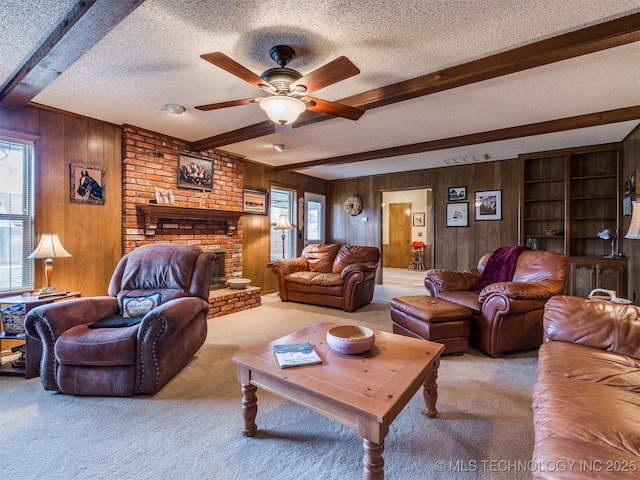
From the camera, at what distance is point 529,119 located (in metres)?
3.44

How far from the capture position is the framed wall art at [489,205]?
5.44 m

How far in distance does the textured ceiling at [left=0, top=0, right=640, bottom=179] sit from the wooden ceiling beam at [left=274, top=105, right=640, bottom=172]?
4.4 inches

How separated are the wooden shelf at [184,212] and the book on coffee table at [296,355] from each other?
8.94ft

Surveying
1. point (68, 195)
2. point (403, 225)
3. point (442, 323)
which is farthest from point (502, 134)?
point (403, 225)

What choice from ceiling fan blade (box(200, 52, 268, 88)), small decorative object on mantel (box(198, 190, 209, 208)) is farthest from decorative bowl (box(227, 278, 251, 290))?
ceiling fan blade (box(200, 52, 268, 88))

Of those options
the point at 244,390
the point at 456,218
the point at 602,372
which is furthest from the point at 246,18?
the point at 456,218

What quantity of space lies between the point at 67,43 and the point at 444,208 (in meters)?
5.64

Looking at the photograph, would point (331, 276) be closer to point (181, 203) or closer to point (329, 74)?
point (181, 203)

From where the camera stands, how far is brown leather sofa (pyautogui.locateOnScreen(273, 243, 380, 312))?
4.45 m

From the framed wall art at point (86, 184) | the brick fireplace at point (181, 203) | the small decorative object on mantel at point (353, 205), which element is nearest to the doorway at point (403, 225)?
the small decorative object on mantel at point (353, 205)

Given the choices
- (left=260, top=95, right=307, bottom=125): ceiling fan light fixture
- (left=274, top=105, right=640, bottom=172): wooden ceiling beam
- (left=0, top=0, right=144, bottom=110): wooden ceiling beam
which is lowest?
(left=260, top=95, right=307, bottom=125): ceiling fan light fixture

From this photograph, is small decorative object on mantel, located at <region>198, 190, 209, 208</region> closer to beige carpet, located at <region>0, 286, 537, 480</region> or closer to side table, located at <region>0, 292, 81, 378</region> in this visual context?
side table, located at <region>0, 292, 81, 378</region>

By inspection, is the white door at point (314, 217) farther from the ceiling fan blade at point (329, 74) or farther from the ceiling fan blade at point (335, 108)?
the ceiling fan blade at point (329, 74)

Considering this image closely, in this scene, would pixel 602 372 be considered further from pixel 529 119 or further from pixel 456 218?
pixel 456 218
